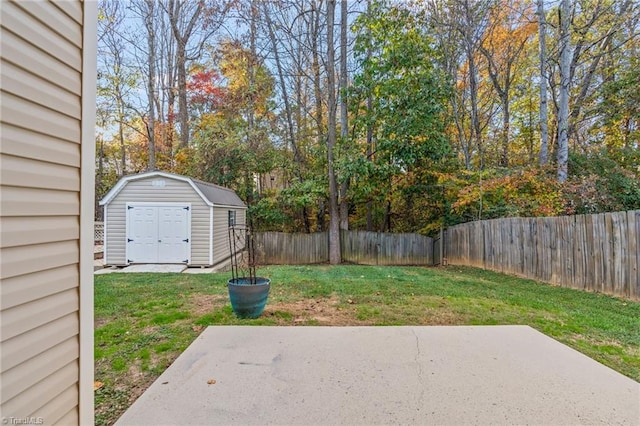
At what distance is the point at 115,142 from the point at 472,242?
A: 1728 cm

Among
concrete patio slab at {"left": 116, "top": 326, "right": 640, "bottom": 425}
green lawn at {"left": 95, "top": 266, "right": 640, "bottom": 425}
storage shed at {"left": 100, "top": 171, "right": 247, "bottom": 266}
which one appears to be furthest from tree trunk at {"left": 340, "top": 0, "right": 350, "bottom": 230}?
concrete patio slab at {"left": 116, "top": 326, "right": 640, "bottom": 425}

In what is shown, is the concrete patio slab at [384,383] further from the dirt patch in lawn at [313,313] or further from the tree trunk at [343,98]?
the tree trunk at [343,98]

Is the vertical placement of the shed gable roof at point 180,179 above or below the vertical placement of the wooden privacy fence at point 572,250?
above

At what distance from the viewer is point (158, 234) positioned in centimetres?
838

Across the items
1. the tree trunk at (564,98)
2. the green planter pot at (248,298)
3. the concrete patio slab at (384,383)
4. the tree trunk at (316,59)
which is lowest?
the concrete patio slab at (384,383)

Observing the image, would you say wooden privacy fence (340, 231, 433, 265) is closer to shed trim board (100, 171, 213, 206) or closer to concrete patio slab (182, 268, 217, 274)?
concrete patio slab (182, 268, 217, 274)

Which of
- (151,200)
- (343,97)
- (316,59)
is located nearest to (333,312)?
(151,200)

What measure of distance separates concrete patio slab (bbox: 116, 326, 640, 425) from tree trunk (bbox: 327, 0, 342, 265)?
310 inches

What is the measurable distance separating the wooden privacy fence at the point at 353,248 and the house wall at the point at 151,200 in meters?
3.10

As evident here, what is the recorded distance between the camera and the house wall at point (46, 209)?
3.67 ft

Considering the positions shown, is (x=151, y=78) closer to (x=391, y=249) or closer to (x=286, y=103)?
(x=286, y=103)

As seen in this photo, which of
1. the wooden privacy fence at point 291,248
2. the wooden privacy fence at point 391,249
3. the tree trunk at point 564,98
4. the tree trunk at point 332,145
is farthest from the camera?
the wooden privacy fence at point 291,248

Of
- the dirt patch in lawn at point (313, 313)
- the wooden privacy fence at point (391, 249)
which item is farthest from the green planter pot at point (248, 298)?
the wooden privacy fence at point (391, 249)

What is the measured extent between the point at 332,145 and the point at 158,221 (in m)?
5.57
